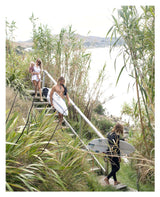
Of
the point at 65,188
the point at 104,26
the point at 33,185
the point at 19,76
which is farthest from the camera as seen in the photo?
the point at 19,76

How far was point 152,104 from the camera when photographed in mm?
2709

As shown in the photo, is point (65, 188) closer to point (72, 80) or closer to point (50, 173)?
point (50, 173)

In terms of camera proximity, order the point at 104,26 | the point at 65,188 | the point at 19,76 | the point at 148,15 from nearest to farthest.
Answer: the point at 65,188 → the point at 148,15 → the point at 104,26 → the point at 19,76

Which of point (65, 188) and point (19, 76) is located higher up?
point (19, 76)

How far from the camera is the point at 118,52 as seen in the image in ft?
9.91

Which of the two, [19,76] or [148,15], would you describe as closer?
[148,15]

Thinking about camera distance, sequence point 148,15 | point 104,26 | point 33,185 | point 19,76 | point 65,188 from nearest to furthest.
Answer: point 33,185 < point 65,188 < point 148,15 < point 104,26 < point 19,76

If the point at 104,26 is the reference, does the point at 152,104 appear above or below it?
below

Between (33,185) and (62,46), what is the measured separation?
3949 millimetres

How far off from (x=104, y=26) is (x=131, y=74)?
129 cm

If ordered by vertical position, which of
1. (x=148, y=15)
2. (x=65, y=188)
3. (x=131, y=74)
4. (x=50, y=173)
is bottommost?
(x=65, y=188)

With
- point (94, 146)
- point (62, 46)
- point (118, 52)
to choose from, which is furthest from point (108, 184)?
point (62, 46)

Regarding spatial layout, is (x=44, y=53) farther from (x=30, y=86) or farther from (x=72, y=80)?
(x=72, y=80)

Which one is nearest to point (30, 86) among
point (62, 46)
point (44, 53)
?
point (44, 53)
